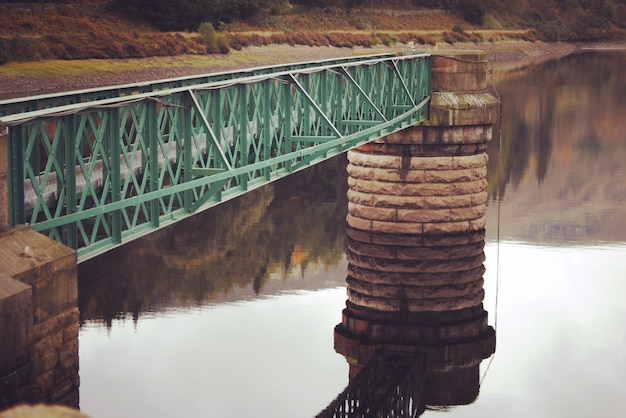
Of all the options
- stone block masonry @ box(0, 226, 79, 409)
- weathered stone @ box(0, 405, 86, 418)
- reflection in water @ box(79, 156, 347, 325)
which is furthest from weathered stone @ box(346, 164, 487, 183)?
weathered stone @ box(0, 405, 86, 418)

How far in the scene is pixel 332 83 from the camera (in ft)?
78.1

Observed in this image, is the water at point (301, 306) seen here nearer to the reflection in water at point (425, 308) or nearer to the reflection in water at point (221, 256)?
the reflection in water at point (221, 256)

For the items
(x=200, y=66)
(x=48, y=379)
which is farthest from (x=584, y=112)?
(x=48, y=379)

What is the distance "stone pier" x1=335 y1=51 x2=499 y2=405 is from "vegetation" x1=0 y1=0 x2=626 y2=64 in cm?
3343

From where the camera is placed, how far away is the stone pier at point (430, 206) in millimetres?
29344

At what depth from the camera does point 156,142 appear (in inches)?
656

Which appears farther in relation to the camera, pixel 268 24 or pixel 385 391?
pixel 268 24

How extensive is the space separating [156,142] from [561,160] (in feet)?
127

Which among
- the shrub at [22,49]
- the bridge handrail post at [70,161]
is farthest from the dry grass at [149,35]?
the bridge handrail post at [70,161]

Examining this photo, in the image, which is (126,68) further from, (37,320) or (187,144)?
(37,320)

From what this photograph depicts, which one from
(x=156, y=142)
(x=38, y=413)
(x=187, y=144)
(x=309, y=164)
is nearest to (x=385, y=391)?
(x=309, y=164)

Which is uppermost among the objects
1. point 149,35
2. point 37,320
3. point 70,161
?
point 70,161

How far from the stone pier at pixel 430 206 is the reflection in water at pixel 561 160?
7.19 meters

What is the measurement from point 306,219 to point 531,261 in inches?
303
